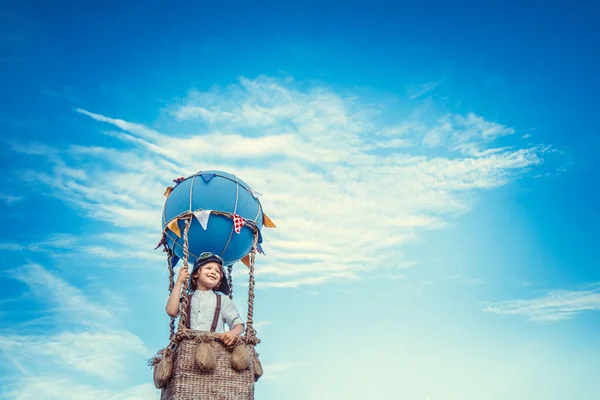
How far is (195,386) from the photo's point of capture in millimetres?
6426

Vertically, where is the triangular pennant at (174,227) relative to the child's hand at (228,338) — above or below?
above

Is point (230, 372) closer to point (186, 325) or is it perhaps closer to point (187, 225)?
point (186, 325)

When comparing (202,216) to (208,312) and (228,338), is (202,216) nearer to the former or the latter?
(208,312)

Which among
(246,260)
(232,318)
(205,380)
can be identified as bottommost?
(205,380)

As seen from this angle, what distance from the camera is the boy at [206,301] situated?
7.04m

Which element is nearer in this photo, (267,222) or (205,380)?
(205,380)

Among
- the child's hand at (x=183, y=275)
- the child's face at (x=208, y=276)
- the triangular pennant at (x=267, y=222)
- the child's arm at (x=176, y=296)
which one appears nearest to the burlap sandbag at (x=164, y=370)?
the child's arm at (x=176, y=296)

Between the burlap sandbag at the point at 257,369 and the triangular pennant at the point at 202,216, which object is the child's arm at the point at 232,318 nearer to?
the burlap sandbag at the point at 257,369

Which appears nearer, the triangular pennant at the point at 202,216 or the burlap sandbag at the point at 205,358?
the burlap sandbag at the point at 205,358

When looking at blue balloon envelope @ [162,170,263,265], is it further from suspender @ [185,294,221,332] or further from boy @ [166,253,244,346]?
suspender @ [185,294,221,332]

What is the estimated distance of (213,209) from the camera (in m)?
7.58

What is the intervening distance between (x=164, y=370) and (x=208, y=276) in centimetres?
149

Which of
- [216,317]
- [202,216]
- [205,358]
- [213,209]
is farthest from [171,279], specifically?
[205,358]

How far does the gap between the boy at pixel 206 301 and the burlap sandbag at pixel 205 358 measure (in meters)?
0.28
